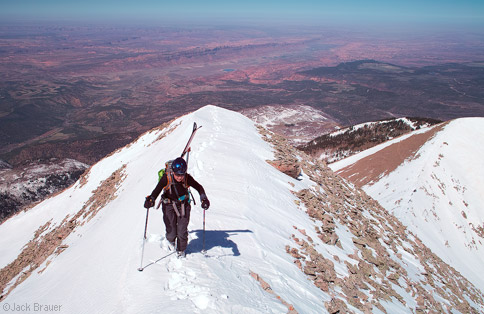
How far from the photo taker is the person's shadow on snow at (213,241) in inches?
Result: 268

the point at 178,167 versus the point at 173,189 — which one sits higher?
the point at 178,167

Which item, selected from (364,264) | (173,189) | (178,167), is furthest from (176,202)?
(364,264)

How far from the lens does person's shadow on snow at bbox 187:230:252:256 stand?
680 centimetres

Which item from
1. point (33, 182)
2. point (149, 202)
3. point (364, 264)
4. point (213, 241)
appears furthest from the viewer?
point (33, 182)

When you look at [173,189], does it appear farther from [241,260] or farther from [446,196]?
[446,196]

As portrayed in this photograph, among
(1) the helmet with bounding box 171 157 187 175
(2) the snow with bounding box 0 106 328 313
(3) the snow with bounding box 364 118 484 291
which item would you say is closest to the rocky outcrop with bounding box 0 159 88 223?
(2) the snow with bounding box 0 106 328 313

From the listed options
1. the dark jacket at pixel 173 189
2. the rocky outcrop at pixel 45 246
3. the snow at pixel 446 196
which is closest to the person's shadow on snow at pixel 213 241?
the dark jacket at pixel 173 189

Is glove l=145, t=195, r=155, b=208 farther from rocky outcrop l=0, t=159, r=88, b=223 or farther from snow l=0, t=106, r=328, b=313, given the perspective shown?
rocky outcrop l=0, t=159, r=88, b=223

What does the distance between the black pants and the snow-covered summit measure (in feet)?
1.28

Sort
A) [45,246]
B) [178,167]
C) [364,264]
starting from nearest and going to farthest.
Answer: [178,167] → [364,264] → [45,246]

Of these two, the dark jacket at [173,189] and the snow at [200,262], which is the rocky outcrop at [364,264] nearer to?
the snow at [200,262]

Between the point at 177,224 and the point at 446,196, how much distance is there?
32195 mm

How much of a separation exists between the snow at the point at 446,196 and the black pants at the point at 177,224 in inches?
876

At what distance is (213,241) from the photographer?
7289mm
